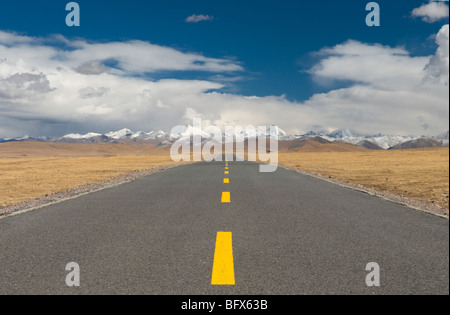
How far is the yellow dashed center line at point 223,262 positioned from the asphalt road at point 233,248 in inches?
3.0

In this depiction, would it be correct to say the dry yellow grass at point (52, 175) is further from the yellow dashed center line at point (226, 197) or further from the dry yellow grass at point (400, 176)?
the dry yellow grass at point (400, 176)

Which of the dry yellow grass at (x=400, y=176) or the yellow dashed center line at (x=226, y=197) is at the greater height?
the yellow dashed center line at (x=226, y=197)

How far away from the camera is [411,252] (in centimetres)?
561

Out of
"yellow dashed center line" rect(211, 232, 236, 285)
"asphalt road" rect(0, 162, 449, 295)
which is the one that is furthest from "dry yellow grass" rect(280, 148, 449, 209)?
"yellow dashed center line" rect(211, 232, 236, 285)

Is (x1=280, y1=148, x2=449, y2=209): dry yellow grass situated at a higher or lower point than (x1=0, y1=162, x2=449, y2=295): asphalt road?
lower

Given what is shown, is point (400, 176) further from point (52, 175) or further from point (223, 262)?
point (52, 175)

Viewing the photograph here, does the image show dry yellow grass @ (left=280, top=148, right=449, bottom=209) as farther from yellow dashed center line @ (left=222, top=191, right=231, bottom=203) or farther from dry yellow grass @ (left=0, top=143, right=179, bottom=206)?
dry yellow grass @ (left=0, top=143, right=179, bottom=206)

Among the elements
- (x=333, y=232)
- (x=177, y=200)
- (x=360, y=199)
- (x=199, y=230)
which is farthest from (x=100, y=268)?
(x=360, y=199)

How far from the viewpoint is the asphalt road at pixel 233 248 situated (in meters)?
4.33

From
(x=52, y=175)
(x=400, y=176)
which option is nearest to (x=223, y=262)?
(x=400, y=176)

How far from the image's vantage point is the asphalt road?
4.33 meters

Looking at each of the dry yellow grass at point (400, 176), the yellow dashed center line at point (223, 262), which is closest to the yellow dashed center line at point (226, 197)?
the yellow dashed center line at point (223, 262)

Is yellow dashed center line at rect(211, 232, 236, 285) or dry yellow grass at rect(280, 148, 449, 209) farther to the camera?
dry yellow grass at rect(280, 148, 449, 209)

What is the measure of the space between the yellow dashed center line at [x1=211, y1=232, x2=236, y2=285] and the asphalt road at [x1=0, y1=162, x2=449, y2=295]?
8cm
